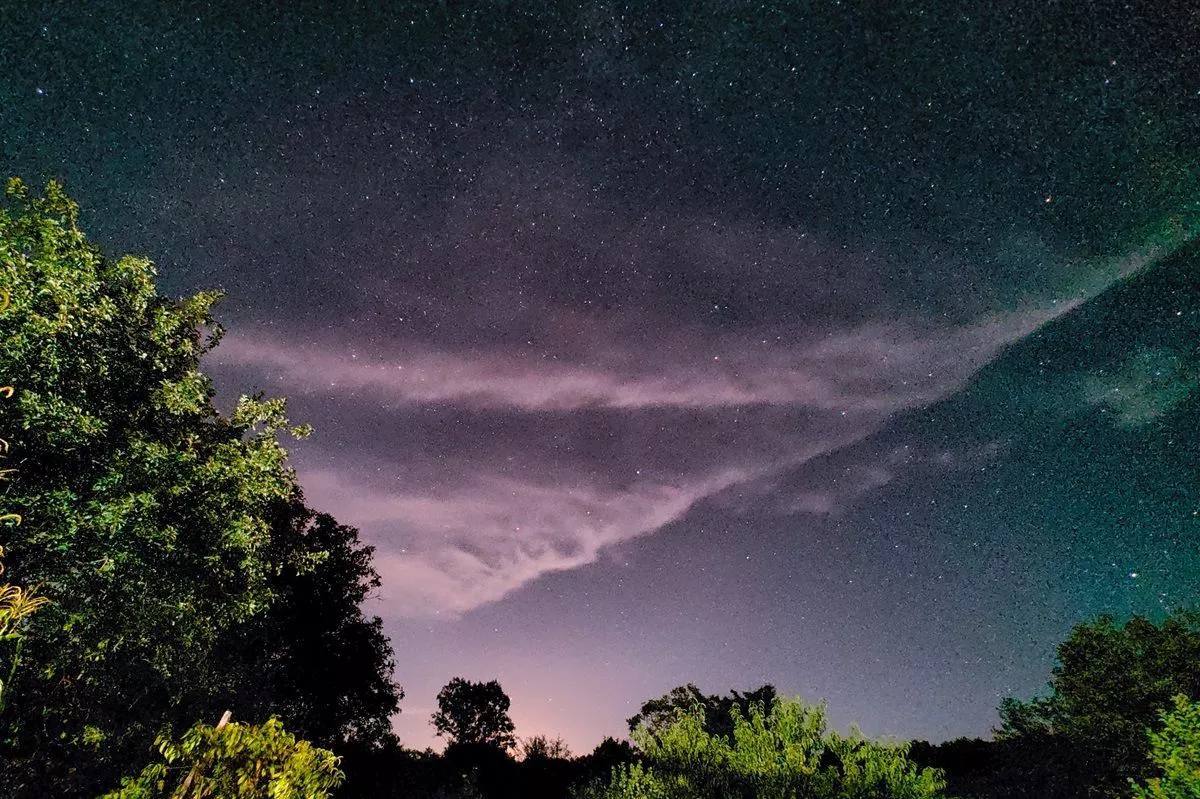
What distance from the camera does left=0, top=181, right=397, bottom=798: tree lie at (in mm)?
10938

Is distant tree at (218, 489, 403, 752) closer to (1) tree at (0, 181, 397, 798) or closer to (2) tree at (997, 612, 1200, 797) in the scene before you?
(1) tree at (0, 181, 397, 798)

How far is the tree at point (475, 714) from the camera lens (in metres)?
69.2

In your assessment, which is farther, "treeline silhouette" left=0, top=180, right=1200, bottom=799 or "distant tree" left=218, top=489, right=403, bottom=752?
"distant tree" left=218, top=489, right=403, bottom=752

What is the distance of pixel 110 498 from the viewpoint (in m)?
11.9

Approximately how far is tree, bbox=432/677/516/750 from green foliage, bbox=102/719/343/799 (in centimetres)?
7352

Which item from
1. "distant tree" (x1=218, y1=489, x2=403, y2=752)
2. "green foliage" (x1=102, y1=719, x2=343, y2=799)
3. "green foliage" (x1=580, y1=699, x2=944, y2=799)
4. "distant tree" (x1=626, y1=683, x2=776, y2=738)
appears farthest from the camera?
"distant tree" (x1=626, y1=683, x2=776, y2=738)

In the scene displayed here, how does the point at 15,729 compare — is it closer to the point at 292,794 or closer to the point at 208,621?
the point at 208,621

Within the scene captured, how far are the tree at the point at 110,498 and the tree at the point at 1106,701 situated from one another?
1453 inches

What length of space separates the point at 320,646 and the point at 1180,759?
3409cm

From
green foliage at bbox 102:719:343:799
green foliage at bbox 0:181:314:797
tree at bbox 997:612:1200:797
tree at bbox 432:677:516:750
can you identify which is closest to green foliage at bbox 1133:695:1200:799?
tree at bbox 997:612:1200:797

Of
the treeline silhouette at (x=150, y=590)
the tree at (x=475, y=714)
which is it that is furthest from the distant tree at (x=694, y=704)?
the treeline silhouette at (x=150, y=590)

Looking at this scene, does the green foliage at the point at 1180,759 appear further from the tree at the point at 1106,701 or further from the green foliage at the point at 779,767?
the tree at the point at 1106,701

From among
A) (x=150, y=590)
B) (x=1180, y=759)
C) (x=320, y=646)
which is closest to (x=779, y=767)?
(x=1180, y=759)

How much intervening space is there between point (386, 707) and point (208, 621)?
1680 centimetres
